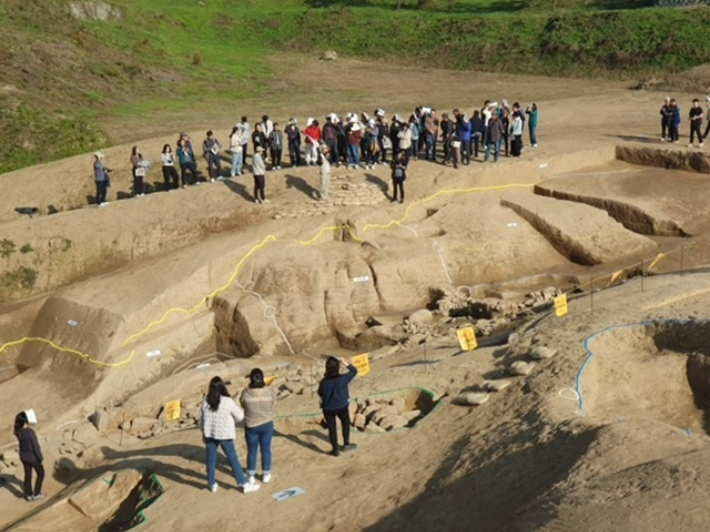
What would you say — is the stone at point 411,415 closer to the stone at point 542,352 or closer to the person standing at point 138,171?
A: the stone at point 542,352

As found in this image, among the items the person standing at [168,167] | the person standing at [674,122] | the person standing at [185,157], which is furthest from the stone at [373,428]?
the person standing at [674,122]

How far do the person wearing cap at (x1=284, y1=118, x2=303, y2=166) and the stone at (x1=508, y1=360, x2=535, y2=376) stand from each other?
474 inches

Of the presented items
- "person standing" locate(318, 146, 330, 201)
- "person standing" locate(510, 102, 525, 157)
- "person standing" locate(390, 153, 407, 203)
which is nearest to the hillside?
"person standing" locate(318, 146, 330, 201)

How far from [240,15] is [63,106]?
23.6m

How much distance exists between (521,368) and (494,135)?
468 inches

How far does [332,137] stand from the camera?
900 inches

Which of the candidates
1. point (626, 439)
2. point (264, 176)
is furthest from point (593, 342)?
point (264, 176)

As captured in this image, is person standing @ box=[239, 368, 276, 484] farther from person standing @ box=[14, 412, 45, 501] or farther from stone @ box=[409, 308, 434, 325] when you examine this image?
stone @ box=[409, 308, 434, 325]

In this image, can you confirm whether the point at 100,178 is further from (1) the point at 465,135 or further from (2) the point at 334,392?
(2) the point at 334,392

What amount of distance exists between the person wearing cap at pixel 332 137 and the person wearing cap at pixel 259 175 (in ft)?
7.62

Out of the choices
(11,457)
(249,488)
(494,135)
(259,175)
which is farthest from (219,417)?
(494,135)

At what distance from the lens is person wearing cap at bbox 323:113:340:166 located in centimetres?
2284

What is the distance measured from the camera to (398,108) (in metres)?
33.6

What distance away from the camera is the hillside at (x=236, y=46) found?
3108cm
